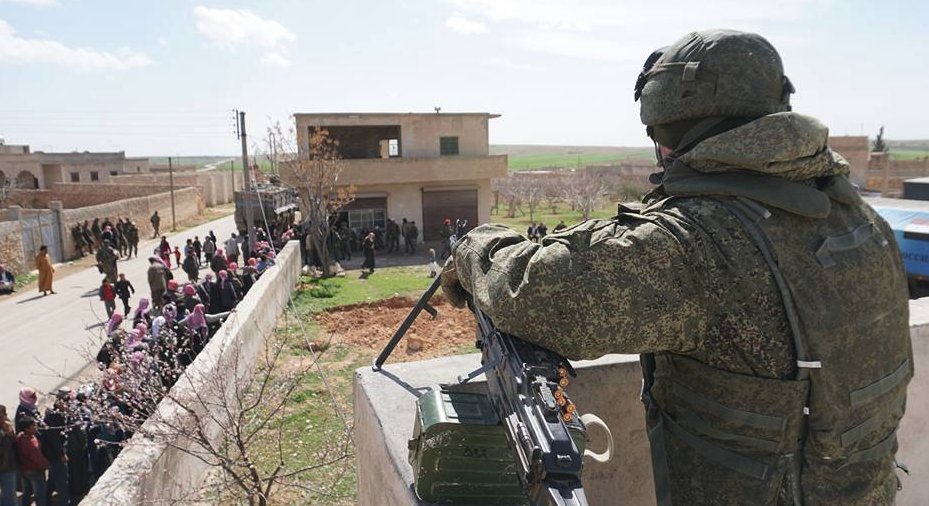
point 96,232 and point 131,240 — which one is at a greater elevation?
point 96,232

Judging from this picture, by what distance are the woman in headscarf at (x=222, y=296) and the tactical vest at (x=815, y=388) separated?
10181 mm

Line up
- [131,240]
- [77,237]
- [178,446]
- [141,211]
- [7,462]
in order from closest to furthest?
[178,446] < [7,462] < [77,237] < [131,240] < [141,211]

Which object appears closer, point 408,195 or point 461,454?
point 461,454

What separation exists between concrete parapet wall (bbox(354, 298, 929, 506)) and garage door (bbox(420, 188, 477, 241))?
2275 centimetres

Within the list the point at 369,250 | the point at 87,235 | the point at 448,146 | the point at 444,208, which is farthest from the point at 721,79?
the point at 87,235

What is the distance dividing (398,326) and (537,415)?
11.6m

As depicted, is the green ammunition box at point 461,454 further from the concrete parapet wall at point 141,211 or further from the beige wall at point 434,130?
the concrete parapet wall at point 141,211

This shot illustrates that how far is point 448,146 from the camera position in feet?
83.1

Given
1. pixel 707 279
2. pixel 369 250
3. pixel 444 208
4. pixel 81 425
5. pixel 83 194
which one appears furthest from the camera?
pixel 83 194

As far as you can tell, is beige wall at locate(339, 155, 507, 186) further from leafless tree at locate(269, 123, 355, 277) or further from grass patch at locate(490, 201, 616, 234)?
grass patch at locate(490, 201, 616, 234)

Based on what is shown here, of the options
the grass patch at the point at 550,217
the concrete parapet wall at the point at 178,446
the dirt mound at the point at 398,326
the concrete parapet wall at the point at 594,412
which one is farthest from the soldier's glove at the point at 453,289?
the grass patch at the point at 550,217

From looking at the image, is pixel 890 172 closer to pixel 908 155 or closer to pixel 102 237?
pixel 102 237

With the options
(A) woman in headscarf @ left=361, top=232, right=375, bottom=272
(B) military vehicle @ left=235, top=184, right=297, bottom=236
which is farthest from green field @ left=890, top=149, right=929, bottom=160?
(B) military vehicle @ left=235, top=184, right=297, bottom=236

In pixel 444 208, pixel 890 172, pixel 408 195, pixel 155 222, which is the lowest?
pixel 155 222
